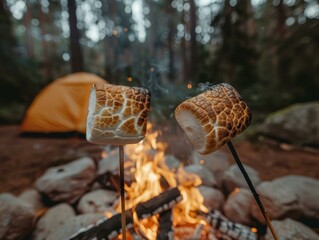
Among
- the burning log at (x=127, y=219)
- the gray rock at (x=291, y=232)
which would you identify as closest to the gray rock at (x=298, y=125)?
the gray rock at (x=291, y=232)

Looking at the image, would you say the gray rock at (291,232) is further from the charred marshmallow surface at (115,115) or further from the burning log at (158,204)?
the charred marshmallow surface at (115,115)

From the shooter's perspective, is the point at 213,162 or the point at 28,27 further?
the point at 28,27

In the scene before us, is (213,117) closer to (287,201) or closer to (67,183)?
(287,201)

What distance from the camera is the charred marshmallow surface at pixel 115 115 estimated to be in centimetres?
132

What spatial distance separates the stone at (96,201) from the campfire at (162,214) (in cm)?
31

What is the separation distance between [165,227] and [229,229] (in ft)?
2.28

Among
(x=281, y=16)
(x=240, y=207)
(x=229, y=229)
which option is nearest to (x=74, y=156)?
(x=240, y=207)

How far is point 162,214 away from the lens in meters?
2.41

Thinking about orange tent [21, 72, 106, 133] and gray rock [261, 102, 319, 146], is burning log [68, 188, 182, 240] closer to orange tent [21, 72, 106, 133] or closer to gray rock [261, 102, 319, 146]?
orange tent [21, 72, 106, 133]

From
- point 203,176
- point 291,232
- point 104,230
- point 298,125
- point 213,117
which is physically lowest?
point 291,232

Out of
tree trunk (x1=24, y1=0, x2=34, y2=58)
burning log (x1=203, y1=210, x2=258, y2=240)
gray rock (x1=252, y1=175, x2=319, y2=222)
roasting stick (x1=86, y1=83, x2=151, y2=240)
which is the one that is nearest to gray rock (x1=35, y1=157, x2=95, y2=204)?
burning log (x1=203, y1=210, x2=258, y2=240)

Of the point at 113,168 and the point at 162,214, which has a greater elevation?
the point at 113,168

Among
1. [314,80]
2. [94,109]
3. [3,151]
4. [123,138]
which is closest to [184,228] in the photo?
[123,138]

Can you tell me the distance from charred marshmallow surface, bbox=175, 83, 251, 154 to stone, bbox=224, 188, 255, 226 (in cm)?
190
